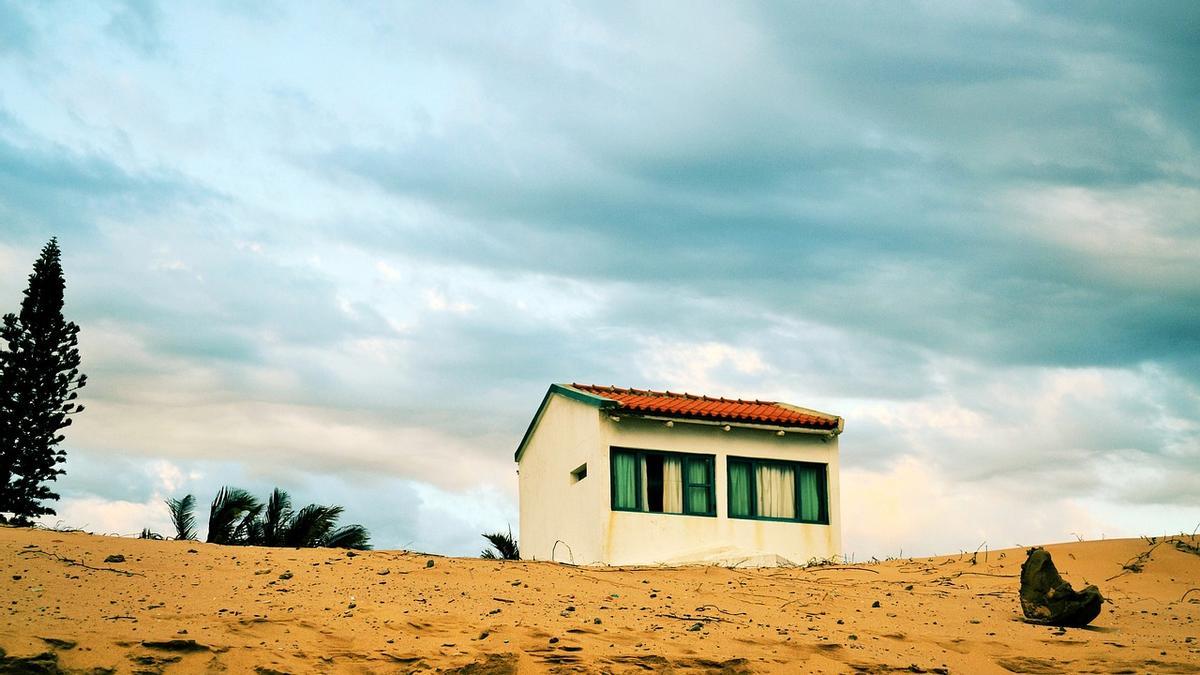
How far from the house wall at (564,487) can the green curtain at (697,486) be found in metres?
1.68

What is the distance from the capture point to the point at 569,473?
20703 millimetres

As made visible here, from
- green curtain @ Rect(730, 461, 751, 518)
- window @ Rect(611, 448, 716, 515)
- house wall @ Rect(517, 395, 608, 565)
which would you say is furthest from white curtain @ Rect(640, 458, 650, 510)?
green curtain @ Rect(730, 461, 751, 518)

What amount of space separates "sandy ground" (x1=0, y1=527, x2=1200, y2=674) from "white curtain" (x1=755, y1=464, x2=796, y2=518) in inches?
210

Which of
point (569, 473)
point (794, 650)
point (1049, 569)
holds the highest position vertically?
point (569, 473)

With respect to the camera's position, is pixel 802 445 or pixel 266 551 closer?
pixel 266 551

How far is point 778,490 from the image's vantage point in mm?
20406

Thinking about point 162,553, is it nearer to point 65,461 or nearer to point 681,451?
point 681,451

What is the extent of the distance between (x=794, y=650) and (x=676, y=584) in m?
3.29

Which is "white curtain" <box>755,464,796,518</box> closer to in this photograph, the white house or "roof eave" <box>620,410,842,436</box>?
the white house

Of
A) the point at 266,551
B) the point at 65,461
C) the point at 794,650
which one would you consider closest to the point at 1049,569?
the point at 794,650

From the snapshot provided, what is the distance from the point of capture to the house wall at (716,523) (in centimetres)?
1891

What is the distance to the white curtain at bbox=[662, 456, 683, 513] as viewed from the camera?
19469 millimetres

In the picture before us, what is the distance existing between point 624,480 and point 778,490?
10.2ft

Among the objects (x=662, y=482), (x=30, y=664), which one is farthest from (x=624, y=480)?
(x=30, y=664)
